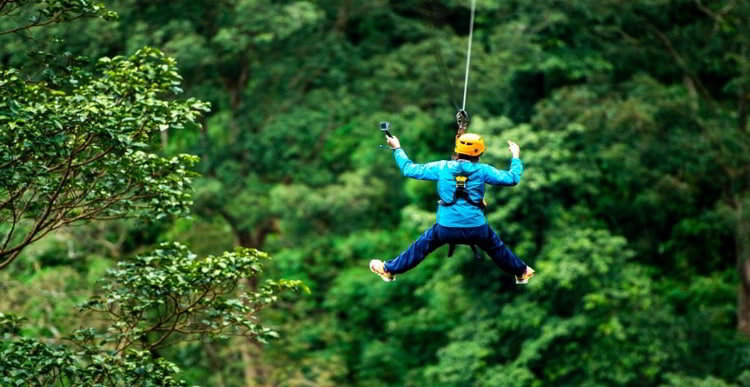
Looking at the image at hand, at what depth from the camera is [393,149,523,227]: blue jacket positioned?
8.15m

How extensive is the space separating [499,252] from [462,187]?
64 cm

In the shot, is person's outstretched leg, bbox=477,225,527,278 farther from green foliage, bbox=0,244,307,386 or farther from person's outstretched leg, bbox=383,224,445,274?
green foliage, bbox=0,244,307,386

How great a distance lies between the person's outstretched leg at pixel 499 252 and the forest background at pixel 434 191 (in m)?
9.59

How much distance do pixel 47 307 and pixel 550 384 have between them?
26.0 feet

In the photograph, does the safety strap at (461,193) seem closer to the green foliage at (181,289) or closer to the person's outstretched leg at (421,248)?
the person's outstretched leg at (421,248)

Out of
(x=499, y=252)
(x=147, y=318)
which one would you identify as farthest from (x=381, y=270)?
(x=147, y=318)

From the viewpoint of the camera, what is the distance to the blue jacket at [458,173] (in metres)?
8.15

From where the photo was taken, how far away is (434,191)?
69.9ft

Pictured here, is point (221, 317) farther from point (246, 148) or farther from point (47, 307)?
point (246, 148)

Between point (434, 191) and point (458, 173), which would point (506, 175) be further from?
point (434, 191)

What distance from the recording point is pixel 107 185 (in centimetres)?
969

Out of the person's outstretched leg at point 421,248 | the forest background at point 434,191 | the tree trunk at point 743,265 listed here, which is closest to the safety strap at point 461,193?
the person's outstretched leg at point 421,248

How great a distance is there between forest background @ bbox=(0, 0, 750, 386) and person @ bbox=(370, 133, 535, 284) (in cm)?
965

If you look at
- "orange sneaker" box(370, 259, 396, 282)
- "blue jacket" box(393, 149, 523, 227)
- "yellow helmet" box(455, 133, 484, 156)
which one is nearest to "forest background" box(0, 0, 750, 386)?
"orange sneaker" box(370, 259, 396, 282)
